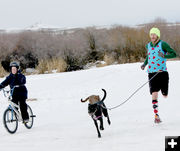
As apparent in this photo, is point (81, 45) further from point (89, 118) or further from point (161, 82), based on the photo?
point (161, 82)

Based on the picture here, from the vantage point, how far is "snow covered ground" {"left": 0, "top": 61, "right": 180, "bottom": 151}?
5297mm

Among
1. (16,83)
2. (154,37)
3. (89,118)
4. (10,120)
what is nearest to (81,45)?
(89,118)

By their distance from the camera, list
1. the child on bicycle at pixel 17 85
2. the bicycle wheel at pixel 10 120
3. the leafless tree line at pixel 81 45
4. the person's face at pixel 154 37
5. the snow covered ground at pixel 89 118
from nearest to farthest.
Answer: the snow covered ground at pixel 89 118 < the person's face at pixel 154 37 < the bicycle wheel at pixel 10 120 < the child on bicycle at pixel 17 85 < the leafless tree line at pixel 81 45

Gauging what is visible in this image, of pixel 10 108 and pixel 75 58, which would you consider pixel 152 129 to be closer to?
pixel 10 108

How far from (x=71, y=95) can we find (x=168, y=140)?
8146mm

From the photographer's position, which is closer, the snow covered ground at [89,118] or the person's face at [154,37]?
the snow covered ground at [89,118]

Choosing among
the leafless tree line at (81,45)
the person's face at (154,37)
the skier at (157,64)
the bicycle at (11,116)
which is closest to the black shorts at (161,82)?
the skier at (157,64)

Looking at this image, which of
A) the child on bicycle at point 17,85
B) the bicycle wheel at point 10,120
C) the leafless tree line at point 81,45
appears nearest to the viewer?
the bicycle wheel at point 10,120

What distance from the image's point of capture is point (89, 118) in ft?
28.2

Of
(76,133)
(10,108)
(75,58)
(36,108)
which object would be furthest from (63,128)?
(75,58)

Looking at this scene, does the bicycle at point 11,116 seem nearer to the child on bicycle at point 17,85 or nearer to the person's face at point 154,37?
the child on bicycle at point 17,85

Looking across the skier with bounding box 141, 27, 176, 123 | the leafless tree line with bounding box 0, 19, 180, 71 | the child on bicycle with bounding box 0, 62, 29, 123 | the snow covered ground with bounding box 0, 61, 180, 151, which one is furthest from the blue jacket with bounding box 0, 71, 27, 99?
the leafless tree line with bounding box 0, 19, 180, 71

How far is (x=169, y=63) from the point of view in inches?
579

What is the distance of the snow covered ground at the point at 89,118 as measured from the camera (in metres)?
5.30
